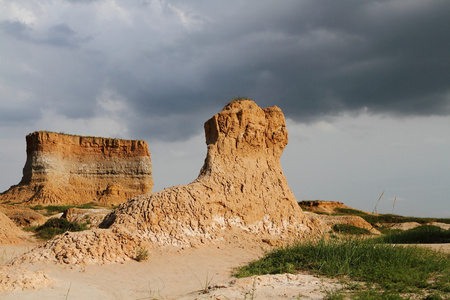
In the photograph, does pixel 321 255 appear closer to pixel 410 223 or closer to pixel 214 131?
pixel 214 131

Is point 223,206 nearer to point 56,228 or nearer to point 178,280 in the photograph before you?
point 178,280

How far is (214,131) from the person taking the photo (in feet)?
40.2

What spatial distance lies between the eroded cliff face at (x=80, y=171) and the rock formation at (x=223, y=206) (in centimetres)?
2522

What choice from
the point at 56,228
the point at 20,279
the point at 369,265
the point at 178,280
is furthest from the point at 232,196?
the point at 56,228

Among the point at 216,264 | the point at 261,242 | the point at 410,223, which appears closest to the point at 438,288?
the point at 216,264

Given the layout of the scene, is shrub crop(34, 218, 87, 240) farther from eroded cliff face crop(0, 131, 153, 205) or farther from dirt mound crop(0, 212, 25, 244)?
eroded cliff face crop(0, 131, 153, 205)

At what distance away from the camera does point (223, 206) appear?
10.7 metres

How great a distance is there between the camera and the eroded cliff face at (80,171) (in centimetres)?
3359

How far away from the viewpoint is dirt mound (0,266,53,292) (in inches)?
221

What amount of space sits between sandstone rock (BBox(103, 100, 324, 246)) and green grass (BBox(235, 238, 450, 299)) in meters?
2.66

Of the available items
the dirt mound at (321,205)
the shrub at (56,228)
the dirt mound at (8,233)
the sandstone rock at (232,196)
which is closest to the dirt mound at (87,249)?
the sandstone rock at (232,196)

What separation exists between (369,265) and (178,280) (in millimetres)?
3552

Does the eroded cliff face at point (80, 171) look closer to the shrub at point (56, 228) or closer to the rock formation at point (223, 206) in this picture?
the shrub at point (56, 228)

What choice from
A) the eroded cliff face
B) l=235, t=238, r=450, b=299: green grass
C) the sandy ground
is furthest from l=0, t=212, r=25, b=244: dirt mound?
the eroded cliff face
